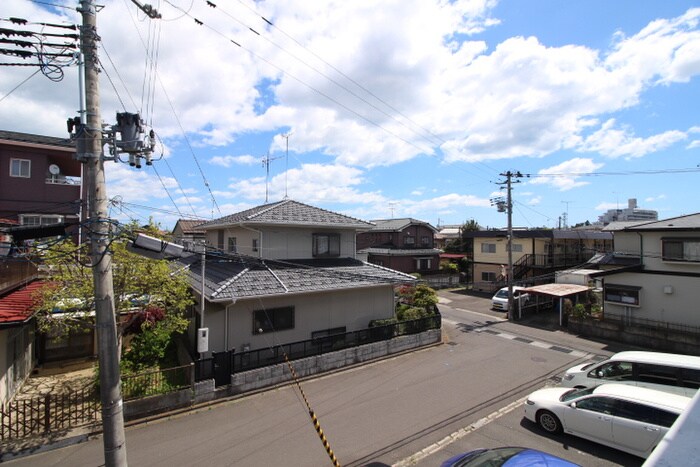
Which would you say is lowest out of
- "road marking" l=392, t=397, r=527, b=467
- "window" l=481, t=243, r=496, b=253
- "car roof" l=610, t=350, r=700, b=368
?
"road marking" l=392, t=397, r=527, b=467

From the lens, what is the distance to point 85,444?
Result: 8.91 metres

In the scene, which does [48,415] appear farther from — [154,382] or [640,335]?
[640,335]

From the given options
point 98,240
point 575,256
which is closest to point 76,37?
point 98,240

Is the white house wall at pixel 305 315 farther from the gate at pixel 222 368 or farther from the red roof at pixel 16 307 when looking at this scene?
the red roof at pixel 16 307

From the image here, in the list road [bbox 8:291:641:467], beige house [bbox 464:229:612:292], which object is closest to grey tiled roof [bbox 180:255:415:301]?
road [bbox 8:291:641:467]

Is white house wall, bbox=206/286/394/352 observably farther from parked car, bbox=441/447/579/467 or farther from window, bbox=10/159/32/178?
window, bbox=10/159/32/178

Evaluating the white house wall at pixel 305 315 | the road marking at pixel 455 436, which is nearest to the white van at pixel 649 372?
the road marking at pixel 455 436

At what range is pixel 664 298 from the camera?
18812 mm

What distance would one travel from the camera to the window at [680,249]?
1778 cm

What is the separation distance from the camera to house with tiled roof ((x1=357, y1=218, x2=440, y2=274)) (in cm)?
3675

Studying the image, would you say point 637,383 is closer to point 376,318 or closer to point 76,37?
point 376,318

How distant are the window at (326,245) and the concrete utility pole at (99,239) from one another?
40.1 feet

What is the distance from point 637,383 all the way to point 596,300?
54.0 ft

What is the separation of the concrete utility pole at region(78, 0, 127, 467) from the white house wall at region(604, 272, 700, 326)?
24.7m
